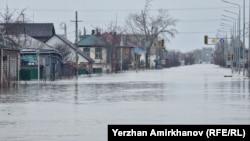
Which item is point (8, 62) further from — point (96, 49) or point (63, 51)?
point (96, 49)

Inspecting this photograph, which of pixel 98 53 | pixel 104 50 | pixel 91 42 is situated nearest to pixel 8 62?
pixel 104 50

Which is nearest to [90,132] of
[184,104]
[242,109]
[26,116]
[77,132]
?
[77,132]

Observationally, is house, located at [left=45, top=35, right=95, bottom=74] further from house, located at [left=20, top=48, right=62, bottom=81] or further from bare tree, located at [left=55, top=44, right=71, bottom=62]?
house, located at [left=20, top=48, right=62, bottom=81]

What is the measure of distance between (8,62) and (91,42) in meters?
79.9

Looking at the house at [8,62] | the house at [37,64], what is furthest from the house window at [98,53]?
the house at [8,62]

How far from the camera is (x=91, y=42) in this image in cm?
13812

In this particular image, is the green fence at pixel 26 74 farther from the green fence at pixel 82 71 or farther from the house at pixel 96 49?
the house at pixel 96 49

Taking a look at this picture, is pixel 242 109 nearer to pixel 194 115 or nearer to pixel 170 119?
pixel 194 115

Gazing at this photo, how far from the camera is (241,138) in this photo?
10.5 metres

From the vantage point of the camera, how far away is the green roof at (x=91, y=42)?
13250 cm

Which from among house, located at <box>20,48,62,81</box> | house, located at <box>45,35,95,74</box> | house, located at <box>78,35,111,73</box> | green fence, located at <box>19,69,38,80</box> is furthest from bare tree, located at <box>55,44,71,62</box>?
house, located at <box>78,35,111,73</box>

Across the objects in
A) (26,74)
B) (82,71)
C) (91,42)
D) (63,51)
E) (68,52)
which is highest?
(91,42)

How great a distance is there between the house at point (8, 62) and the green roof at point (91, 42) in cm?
6844

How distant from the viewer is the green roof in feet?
435
